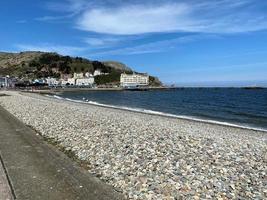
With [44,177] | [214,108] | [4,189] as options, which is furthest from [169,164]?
[214,108]

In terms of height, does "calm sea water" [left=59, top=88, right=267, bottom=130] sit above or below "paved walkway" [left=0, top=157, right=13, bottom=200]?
below

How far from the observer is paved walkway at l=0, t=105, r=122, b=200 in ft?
33.8

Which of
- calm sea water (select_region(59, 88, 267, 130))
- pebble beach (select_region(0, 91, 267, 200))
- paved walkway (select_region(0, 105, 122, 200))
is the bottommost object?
calm sea water (select_region(59, 88, 267, 130))

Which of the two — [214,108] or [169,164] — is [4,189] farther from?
[214,108]

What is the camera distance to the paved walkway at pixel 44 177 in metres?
10.3

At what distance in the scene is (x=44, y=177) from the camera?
1202 cm

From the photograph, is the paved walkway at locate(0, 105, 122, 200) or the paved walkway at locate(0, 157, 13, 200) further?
the paved walkway at locate(0, 105, 122, 200)

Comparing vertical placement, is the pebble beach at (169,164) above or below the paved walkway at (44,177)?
above

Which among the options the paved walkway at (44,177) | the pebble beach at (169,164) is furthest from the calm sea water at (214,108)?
the paved walkway at (44,177)

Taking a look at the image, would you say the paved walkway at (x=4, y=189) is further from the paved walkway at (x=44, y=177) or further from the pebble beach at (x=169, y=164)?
the pebble beach at (x=169, y=164)

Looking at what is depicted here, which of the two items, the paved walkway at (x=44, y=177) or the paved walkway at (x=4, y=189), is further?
the paved walkway at (x=44, y=177)

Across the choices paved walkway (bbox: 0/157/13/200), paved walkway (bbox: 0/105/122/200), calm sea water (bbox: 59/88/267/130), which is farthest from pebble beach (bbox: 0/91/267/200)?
calm sea water (bbox: 59/88/267/130)

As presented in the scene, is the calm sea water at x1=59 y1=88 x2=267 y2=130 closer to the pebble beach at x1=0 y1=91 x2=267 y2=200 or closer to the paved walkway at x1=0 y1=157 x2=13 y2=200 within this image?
the pebble beach at x1=0 y1=91 x2=267 y2=200

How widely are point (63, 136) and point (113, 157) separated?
261 inches
